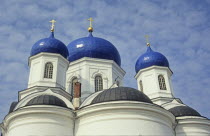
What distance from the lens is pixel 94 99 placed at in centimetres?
1265

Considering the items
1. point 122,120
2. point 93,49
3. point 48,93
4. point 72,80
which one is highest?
point 93,49

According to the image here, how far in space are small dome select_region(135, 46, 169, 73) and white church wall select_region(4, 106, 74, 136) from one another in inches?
341

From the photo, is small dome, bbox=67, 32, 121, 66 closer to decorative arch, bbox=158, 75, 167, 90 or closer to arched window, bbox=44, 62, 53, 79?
arched window, bbox=44, 62, 53, 79

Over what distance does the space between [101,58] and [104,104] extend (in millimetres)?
7341

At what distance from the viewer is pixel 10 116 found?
12.2 metres

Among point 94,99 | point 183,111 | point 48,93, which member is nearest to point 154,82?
point 183,111

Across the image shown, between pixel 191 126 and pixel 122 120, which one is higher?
pixel 191 126

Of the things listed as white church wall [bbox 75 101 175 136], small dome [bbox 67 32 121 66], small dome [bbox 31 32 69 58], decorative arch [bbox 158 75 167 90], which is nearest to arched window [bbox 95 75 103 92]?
small dome [bbox 67 32 121 66]

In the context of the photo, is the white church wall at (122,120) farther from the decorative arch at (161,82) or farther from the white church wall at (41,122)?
the decorative arch at (161,82)

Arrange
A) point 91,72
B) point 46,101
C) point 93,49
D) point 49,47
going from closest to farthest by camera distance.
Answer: point 46,101
point 49,47
point 91,72
point 93,49

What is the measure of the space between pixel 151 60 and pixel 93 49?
14.6 feet

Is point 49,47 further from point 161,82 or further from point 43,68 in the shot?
point 161,82

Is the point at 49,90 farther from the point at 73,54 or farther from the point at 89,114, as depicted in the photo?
the point at 73,54

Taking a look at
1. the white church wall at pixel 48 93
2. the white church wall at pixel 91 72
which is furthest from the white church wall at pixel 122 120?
the white church wall at pixel 91 72
